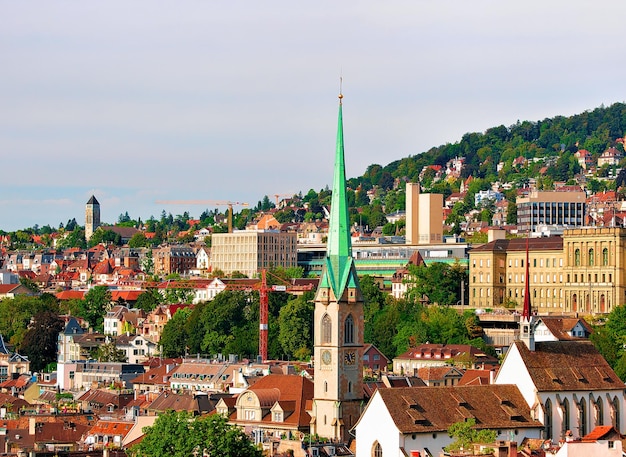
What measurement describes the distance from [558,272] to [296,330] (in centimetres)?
2391

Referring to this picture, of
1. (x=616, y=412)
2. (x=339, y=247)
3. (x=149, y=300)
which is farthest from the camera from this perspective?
(x=149, y=300)

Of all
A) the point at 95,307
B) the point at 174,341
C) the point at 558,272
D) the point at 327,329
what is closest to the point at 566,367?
the point at 327,329

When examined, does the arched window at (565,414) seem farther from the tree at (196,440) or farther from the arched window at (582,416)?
the tree at (196,440)

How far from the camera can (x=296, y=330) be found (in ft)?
477

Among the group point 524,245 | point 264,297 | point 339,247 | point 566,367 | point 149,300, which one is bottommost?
point 566,367

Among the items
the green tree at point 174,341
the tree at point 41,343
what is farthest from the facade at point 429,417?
the tree at point 41,343

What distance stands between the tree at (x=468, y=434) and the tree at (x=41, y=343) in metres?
95.7

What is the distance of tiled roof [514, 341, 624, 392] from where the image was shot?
261ft

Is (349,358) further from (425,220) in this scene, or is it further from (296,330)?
(425,220)

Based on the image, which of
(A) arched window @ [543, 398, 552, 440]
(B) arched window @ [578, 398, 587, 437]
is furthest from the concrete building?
(A) arched window @ [543, 398, 552, 440]

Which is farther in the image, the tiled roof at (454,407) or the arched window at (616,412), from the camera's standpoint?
the arched window at (616,412)

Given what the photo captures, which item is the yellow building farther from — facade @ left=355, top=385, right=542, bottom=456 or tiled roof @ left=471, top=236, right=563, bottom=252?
facade @ left=355, top=385, right=542, bottom=456

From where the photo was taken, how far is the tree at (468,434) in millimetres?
68625

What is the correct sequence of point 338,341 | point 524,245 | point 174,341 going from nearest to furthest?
point 338,341
point 174,341
point 524,245
